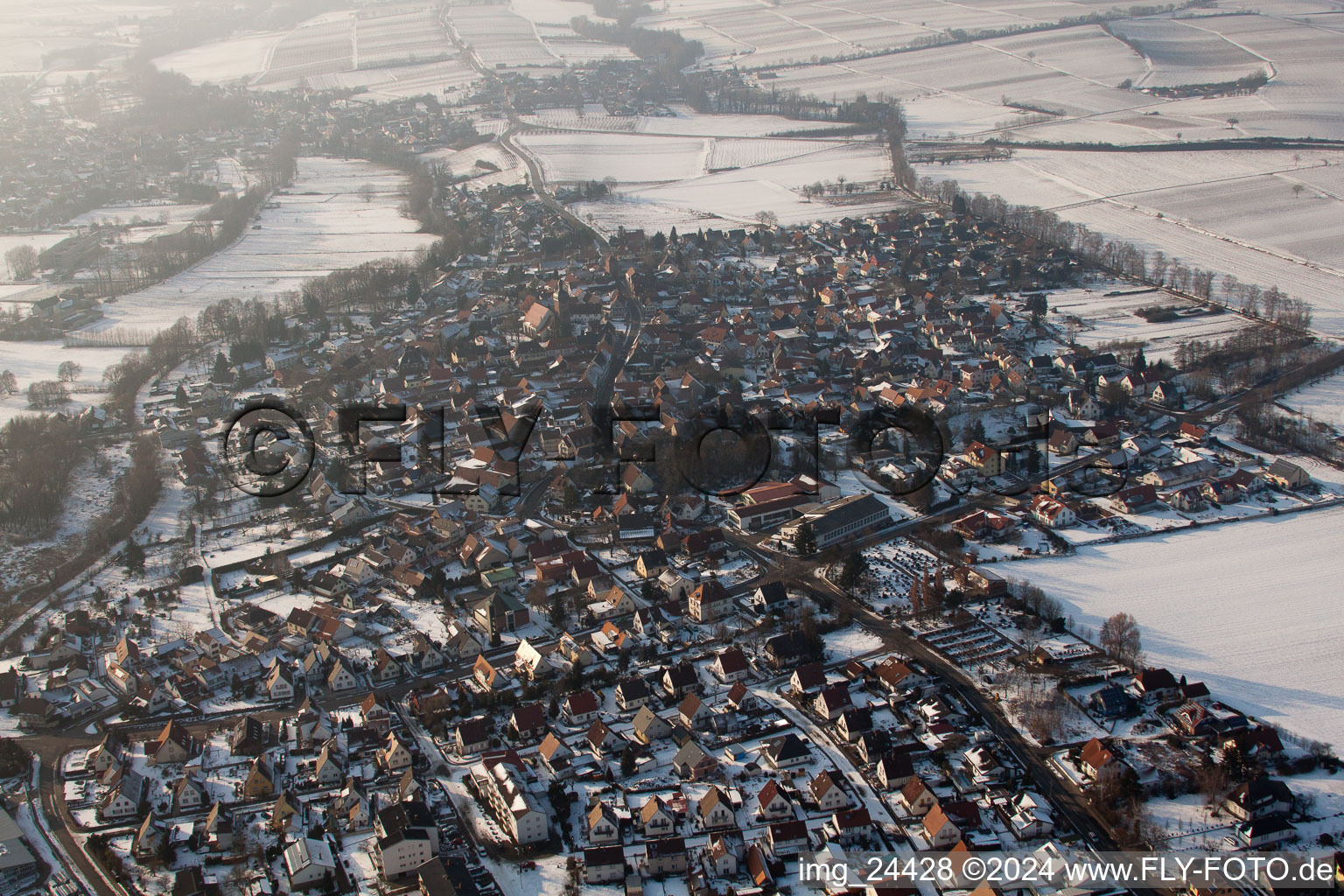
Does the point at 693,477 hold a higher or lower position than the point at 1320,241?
lower

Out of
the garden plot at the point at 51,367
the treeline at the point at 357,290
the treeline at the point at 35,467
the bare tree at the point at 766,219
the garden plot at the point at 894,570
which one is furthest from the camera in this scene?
the bare tree at the point at 766,219

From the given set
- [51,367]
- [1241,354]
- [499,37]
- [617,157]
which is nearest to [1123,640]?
[1241,354]

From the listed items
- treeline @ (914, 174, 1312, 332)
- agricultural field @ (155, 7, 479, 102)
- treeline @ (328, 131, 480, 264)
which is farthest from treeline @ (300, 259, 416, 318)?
agricultural field @ (155, 7, 479, 102)

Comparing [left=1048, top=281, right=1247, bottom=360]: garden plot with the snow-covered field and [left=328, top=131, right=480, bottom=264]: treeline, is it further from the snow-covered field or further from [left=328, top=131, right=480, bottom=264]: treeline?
[left=328, top=131, right=480, bottom=264]: treeline

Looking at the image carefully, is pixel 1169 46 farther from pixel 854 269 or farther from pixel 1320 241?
pixel 854 269

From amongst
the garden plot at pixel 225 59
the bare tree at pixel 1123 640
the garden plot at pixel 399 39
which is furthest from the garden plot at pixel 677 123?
the bare tree at pixel 1123 640

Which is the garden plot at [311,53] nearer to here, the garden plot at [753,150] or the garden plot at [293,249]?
the garden plot at [293,249]

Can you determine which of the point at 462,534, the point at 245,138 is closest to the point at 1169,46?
the point at 245,138
